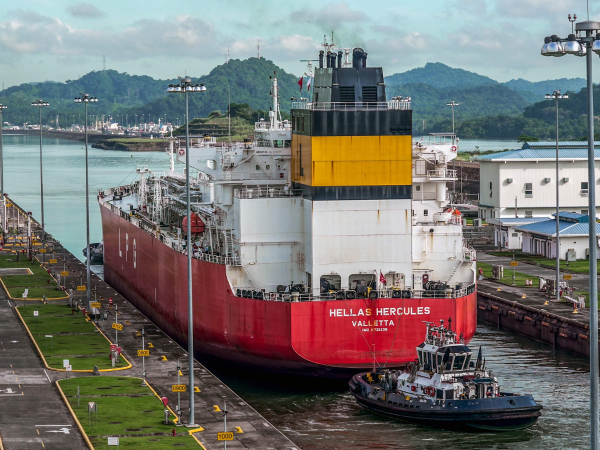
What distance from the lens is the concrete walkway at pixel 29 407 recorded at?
3017 cm

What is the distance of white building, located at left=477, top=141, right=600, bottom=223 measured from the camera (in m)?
80.2

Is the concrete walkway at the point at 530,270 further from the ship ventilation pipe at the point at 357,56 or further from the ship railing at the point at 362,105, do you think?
the ship ventilation pipe at the point at 357,56

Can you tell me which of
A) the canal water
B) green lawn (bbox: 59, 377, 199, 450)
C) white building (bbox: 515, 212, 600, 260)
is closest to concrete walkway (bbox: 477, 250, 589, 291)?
white building (bbox: 515, 212, 600, 260)

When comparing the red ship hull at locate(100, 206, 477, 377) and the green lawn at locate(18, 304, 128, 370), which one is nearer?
the red ship hull at locate(100, 206, 477, 377)

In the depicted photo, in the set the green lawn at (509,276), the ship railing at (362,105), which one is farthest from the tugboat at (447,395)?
the green lawn at (509,276)

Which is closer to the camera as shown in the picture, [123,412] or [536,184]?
[123,412]

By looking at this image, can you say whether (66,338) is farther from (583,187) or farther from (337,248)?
(583,187)

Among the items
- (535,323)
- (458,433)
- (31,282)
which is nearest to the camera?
(458,433)

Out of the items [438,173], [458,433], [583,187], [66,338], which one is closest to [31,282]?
[66,338]

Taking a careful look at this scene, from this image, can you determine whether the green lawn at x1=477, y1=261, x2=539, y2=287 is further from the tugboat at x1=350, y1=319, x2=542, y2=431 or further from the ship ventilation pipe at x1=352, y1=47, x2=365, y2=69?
the tugboat at x1=350, y1=319, x2=542, y2=431

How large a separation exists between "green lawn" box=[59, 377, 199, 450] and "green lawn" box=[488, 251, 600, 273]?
112 feet

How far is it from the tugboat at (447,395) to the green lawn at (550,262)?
96.9ft

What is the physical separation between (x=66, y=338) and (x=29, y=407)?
12.3 m

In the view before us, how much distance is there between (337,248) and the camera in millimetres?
39969
